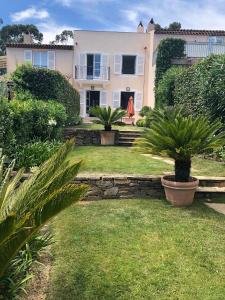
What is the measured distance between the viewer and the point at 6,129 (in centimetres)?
696

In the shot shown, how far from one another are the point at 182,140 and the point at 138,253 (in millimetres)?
2385

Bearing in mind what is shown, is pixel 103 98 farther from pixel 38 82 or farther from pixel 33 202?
pixel 33 202

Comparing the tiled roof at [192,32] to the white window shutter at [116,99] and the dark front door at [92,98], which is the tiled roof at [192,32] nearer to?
the white window shutter at [116,99]

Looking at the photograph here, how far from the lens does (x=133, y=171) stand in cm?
750

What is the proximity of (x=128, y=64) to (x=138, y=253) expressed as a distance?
2465cm

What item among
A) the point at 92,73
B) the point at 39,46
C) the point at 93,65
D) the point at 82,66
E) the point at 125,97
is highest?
the point at 39,46

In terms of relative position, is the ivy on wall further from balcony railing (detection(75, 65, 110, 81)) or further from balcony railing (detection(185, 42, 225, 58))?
balcony railing (detection(75, 65, 110, 81))

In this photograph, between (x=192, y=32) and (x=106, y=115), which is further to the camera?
(x=192, y=32)

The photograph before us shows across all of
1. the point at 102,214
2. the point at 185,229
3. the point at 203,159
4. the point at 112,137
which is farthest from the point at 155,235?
the point at 112,137

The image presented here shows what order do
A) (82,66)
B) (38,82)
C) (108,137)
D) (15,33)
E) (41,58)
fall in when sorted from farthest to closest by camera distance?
(15,33) → (41,58) → (82,66) → (108,137) → (38,82)

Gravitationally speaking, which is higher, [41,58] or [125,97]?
[41,58]

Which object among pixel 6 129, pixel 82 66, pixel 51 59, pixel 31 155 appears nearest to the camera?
pixel 6 129

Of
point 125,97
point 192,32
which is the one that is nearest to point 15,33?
point 125,97

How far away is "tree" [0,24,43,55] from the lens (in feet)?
197
